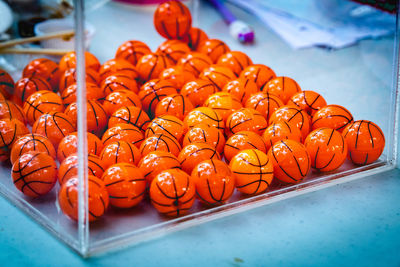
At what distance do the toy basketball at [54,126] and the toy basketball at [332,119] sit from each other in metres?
1.30

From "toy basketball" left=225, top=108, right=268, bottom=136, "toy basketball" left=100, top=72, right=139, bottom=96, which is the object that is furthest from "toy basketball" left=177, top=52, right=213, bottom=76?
"toy basketball" left=225, top=108, right=268, bottom=136

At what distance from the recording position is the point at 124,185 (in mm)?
2047

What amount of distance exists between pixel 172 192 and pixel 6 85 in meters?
1.44

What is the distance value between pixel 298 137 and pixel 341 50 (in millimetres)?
2020

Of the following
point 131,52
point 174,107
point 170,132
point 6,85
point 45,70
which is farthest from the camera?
point 131,52

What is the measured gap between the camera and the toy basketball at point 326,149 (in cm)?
234

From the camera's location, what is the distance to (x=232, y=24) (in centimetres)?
453

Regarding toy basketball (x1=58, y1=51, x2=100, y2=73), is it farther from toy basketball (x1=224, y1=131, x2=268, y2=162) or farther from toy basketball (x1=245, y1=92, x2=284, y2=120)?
toy basketball (x1=224, y1=131, x2=268, y2=162)

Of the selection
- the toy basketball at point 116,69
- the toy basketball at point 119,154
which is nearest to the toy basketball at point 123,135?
the toy basketball at point 119,154

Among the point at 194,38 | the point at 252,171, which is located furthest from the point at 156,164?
the point at 194,38

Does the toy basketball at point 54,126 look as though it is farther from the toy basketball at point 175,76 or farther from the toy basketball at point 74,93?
the toy basketball at point 175,76

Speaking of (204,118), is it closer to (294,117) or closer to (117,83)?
(294,117)

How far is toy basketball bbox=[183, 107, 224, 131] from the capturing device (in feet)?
8.24

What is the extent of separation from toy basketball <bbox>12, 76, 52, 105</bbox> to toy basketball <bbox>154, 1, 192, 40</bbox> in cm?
102
